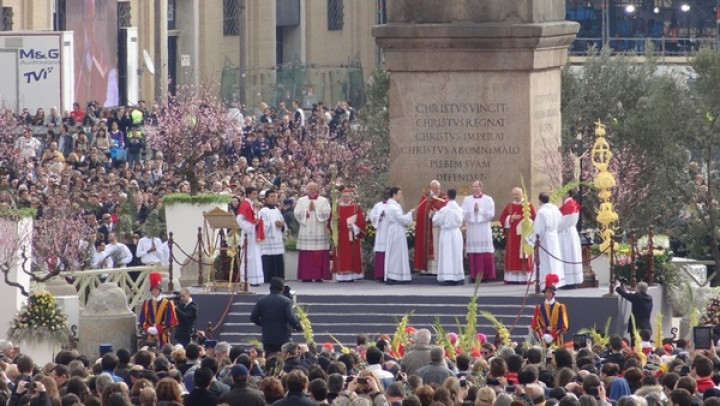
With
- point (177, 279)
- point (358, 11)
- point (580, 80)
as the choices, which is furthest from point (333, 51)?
point (177, 279)

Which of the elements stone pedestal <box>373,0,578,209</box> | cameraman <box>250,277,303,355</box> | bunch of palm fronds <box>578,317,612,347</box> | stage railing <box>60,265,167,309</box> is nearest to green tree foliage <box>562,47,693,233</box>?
stone pedestal <box>373,0,578,209</box>

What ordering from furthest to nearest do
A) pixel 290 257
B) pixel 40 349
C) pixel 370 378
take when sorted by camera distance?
pixel 290 257 < pixel 40 349 < pixel 370 378

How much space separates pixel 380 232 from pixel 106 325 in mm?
4258

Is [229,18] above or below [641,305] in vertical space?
above

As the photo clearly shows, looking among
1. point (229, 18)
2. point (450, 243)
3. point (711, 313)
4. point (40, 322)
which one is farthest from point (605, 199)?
point (229, 18)

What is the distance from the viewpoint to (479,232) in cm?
3409

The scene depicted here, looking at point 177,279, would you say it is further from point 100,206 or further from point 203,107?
point 203,107

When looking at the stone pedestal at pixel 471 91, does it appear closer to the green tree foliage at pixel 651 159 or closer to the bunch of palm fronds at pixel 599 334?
the green tree foliage at pixel 651 159

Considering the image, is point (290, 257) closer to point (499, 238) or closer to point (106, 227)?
point (499, 238)

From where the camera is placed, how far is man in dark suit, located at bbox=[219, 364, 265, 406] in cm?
2039

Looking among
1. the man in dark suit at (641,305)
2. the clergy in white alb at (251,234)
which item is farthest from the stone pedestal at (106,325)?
the man in dark suit at (641,305)

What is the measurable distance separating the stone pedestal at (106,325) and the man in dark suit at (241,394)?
1131 cm

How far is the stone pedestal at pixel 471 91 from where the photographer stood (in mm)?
34750

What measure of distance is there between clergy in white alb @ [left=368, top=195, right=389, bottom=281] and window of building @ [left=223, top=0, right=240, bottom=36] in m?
44.5
